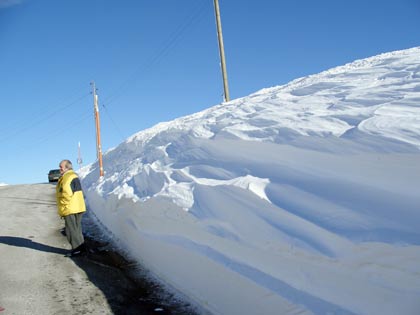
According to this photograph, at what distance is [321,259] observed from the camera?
3.04m

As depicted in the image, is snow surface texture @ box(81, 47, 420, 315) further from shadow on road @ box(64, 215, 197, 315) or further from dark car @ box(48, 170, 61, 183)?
dark car @ box(48, 170, 61, 183)

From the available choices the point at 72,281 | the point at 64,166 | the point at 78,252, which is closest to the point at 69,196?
the point at 64,166

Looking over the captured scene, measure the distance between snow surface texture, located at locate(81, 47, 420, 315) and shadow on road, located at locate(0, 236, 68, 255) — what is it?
1.31 meters

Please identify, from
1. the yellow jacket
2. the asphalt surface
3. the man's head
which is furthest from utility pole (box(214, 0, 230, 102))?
the yellow jacket

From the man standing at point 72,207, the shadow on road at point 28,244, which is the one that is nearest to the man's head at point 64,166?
the man standing at point 72,207

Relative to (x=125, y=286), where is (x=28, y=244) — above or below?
below

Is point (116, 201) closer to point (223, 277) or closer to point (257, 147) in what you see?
point (257, 147)

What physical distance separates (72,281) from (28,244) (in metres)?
2.46

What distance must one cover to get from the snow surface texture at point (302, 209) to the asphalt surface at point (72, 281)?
33 centimetres

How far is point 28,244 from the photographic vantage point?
23.2 feet

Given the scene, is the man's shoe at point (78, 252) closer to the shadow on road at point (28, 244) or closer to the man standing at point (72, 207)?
the man standing at point (72, 207)

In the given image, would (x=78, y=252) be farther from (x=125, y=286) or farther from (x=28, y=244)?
(x=125, y=286)

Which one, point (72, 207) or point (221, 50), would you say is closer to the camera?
point (72, 207)

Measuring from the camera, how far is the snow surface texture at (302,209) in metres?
2.84
